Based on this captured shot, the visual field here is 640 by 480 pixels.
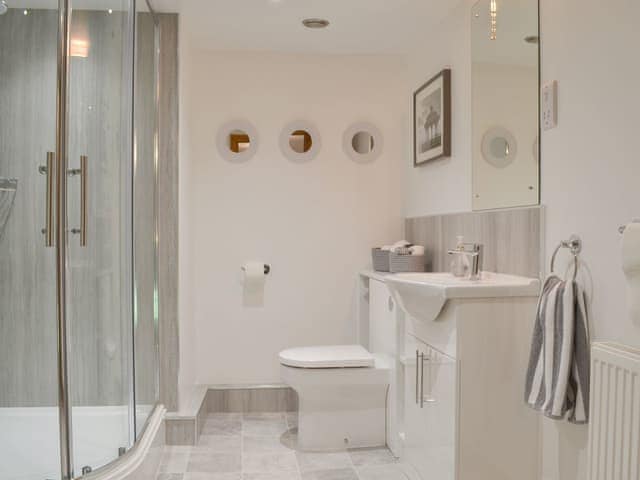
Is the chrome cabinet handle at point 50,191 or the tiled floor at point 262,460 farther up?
the chrome cabinet handle at point 50,191

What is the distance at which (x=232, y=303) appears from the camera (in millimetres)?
3986

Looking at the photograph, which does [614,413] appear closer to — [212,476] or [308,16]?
[212,476]

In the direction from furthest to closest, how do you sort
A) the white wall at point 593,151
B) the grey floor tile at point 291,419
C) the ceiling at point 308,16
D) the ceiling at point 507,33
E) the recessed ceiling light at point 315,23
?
1. the grey floor tile at point 291,419
2. the recessed ceiling light at point 315,23
3. the ceiling at point 308,16
4. the ceiling at point 507,33
5. the white wall at point 593,151

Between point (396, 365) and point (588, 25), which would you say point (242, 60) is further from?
point (588, 25)

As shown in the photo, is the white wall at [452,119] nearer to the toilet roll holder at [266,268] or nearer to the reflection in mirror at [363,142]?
the reflection in mirror at [363,142]

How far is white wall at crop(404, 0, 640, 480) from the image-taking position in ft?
5.69

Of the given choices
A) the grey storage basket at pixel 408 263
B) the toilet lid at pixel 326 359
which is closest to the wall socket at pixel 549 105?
the grey storage basket at pixel 408 263

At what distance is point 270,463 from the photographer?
9.95 ft

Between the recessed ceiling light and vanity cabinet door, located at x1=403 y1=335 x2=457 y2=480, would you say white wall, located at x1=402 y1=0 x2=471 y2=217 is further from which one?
vanity cabinet door, located at x1=403 y1=335 x2=457 y2=480

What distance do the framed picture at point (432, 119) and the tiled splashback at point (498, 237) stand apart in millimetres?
349

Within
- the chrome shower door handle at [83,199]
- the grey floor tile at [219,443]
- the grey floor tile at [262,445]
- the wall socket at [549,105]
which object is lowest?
the grey floor tile at [262,445]

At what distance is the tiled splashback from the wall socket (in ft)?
0.94

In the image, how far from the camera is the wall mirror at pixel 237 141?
3.95 metres

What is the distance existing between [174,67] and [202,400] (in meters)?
1.79
